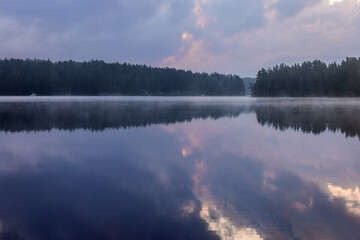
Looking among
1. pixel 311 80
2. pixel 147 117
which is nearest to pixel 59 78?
pixel 311 80

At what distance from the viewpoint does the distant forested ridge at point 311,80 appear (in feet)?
449

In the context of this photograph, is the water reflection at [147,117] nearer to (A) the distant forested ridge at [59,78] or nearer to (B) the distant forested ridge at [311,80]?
(B) the distant forested ridge at [311,80]

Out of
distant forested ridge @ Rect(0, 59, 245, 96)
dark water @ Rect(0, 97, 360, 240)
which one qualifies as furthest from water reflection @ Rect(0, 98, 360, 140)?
distant forested ridge @ Rect(0, 59, 245, 96)

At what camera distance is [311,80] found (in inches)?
5891

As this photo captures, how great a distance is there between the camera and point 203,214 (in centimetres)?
888

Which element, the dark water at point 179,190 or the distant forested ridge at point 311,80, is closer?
the dark water at point 179,190

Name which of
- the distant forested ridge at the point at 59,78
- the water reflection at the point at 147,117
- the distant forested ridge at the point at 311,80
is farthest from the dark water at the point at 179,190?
the distant forested ridge at the point at 59,78

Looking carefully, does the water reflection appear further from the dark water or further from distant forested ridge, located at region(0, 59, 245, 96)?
distant forested ridge, located at region(0, 59, 245, 96)

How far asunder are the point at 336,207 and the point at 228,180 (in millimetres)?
4089

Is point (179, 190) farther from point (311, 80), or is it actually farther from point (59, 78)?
point (59, 78)

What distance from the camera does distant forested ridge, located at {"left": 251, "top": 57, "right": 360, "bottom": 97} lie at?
449ft

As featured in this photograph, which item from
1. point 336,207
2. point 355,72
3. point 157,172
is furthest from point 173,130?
point 355,72

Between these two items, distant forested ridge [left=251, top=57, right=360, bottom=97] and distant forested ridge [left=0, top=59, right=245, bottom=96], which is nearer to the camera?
distant forested ridge [left=251, top=57, right=360, bottom=97]

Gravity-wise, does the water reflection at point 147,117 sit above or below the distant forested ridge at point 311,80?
below
